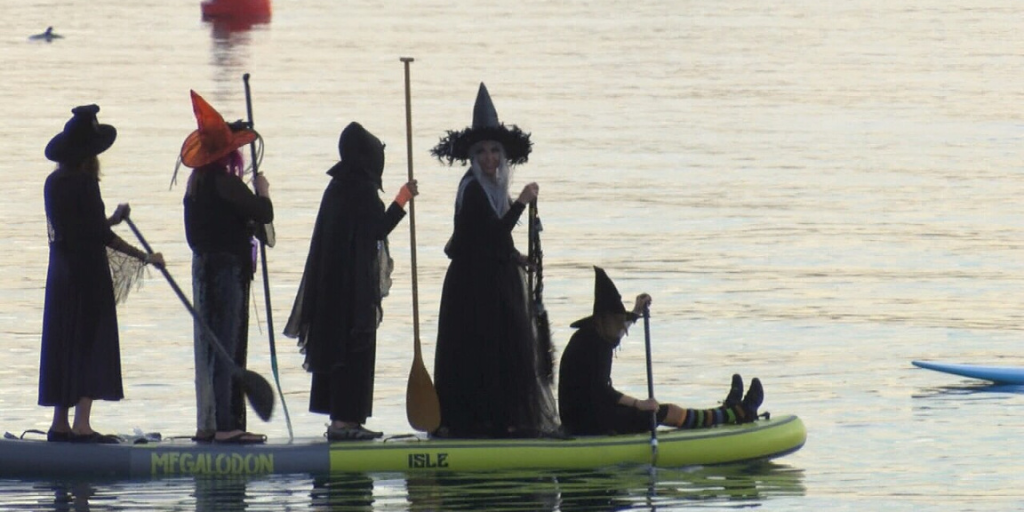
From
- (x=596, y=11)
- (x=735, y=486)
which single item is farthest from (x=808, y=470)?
(x=596, y=11)

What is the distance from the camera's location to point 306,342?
1264 centimetres

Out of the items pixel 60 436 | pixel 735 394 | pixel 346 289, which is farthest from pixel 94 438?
pixel 735 394

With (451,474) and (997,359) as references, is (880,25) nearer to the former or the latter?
(997,359)

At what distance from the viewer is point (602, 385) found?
12641 mm

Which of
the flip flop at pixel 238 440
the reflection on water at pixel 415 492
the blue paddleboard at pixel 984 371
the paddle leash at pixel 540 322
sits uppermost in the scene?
the paddle leash at pixel 540 322

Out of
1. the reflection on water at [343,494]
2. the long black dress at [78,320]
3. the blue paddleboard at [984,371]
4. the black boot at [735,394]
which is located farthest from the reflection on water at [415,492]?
the blue paddleboard at [984,371]

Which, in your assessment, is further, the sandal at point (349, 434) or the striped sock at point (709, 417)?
the striped sock at point (709, 417)

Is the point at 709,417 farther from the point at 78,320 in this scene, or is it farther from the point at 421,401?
the point at 78,320

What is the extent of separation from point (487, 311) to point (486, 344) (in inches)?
7.7

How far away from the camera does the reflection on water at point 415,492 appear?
1195 centimetres

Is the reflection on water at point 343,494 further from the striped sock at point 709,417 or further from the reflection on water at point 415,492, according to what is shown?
the striped sock at point 709,417

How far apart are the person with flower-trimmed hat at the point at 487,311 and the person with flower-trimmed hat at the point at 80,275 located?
5.75 ft

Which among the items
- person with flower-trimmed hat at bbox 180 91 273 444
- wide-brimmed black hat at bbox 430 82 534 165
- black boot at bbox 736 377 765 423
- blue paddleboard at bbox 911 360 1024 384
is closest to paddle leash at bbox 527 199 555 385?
wide-brimmed black hat at bbox 430 82 534 165

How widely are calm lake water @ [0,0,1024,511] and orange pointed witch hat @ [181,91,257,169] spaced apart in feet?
6.13
